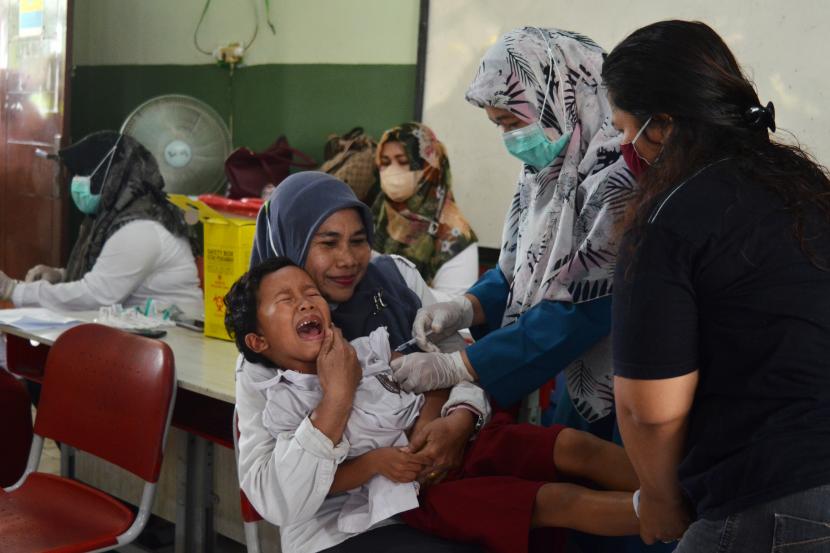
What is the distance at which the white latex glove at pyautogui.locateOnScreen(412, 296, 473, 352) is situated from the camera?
2.01 m

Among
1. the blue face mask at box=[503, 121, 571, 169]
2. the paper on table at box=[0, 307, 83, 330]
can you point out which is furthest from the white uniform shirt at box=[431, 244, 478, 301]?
the blue face mask at box=[503, 121, 571, 169]

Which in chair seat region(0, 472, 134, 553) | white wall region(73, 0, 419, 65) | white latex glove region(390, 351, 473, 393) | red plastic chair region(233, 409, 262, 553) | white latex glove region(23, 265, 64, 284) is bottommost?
chair seat region(0, 472, 134, 553)

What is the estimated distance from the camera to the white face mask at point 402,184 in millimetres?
3879

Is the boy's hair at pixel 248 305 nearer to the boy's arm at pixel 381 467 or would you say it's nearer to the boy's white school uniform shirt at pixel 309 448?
the boy's white school uniform shirt at pixel 309 448

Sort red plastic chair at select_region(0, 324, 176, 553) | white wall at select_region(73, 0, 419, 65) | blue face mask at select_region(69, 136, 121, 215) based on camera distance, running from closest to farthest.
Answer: red plastic chair at select_region(0, 324, 176, 553) → blue face mask at select_region(69, 136, 121, 215) → white wall at select_region(73, 0, 419, 65)

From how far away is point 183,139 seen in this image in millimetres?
5105

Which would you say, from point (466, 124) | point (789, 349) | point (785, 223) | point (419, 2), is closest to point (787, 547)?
point (789, 349)

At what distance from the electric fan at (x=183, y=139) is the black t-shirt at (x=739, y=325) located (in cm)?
419

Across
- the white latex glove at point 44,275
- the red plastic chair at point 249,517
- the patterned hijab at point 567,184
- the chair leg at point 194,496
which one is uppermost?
the patterned hijab at point 567,184

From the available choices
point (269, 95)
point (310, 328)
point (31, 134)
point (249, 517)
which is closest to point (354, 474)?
point (310, 328)

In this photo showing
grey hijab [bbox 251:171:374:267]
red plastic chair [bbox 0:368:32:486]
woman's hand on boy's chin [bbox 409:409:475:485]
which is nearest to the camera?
woman's hand on boy's chin [bbox 409:409:475:485]

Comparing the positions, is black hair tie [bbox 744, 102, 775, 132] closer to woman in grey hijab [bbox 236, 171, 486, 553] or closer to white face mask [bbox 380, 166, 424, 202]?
woman in grey hijab [bbox 236, 171, 486, 553]

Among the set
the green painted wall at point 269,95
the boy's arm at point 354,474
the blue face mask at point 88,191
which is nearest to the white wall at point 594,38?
the green painted wall at point 269,95

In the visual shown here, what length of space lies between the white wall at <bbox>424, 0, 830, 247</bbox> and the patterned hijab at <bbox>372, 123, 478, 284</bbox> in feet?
1.75
